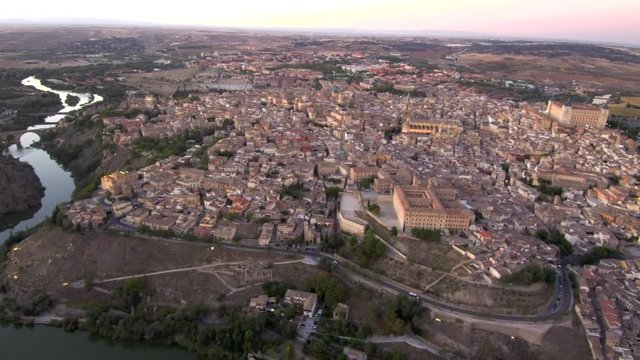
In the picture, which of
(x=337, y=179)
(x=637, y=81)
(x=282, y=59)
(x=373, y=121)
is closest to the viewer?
(x=337, y=179)

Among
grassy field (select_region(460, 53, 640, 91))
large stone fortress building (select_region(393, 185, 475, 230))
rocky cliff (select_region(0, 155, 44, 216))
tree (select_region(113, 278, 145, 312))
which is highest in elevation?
grassy field (select_region(460, 53, 640, 91))

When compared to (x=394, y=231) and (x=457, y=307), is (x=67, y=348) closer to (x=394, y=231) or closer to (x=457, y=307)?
(x=394, y=231)

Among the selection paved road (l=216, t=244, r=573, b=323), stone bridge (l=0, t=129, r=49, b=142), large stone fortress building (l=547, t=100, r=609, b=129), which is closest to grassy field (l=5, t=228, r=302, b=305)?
paved road (l=216, t=244, r=573, b=323)

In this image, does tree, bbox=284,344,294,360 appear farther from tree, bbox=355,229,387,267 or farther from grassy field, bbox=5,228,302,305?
tree, bbox=355,229,387,267

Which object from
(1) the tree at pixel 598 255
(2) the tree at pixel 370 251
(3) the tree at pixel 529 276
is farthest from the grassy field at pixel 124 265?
(1) the tree at pixel 598 255

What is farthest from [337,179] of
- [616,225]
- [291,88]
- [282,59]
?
[282,59]

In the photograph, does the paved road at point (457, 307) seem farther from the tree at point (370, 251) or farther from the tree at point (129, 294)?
the tree at point (129, 294)

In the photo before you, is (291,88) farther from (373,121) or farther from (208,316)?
(208,316)

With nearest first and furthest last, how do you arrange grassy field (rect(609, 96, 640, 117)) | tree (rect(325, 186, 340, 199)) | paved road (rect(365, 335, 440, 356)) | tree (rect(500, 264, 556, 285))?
paved road (rect(365, 335, 440, 356)) < tree (rect(500, 264, 556, 285)) < tree (rect(325, 186, 340, 199)) < grassy field (rect(609, 96, 640, 117))
